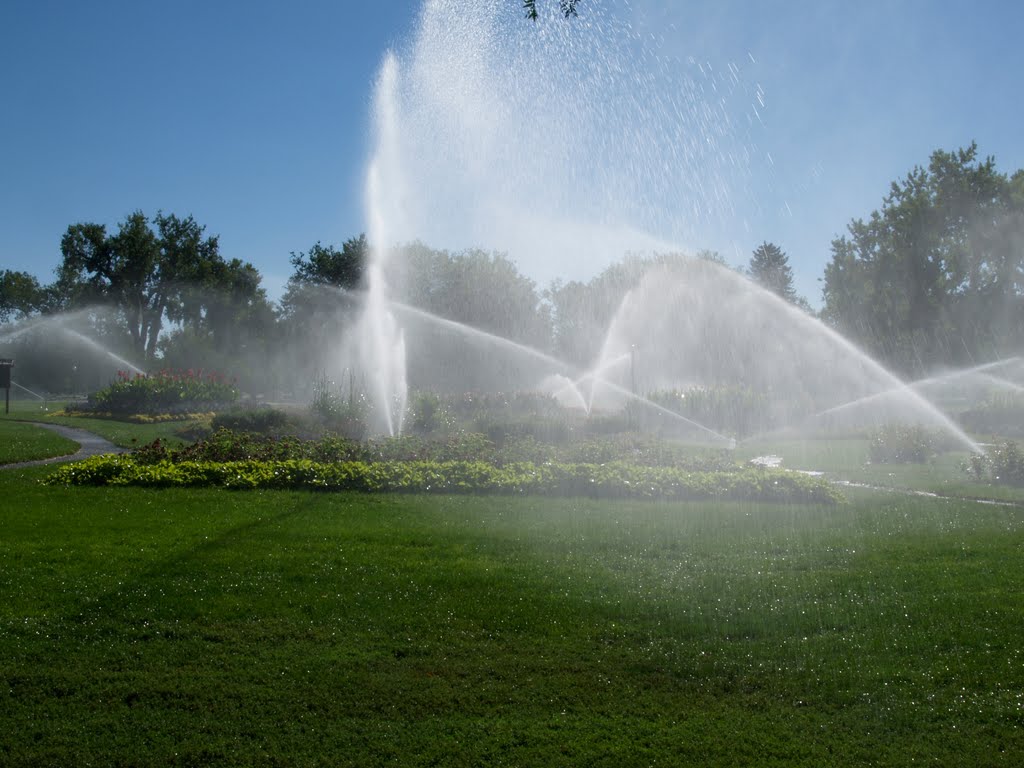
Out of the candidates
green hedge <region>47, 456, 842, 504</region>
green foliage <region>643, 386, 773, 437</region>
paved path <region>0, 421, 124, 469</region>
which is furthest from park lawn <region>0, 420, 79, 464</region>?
green foliage <region>643, 386, 773, 437</region>

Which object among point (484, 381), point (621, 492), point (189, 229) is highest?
point (189, 229)

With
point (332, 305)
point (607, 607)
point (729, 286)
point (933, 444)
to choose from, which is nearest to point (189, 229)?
point (332, 305)

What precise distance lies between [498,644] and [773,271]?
61.0 metres

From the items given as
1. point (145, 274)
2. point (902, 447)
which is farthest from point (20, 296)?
point (902, 447)

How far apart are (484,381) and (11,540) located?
40.0 metres

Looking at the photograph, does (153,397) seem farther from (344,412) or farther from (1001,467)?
(1001,467)

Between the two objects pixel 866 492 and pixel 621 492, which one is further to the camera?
pixel 866 492

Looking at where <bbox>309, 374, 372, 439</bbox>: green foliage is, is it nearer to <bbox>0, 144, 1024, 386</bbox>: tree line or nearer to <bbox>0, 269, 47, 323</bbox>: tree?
<bbox>0, 144, 1024, 386</bbox>: tree line

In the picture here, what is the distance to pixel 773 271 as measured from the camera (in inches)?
2425

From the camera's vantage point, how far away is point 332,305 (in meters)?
47.8

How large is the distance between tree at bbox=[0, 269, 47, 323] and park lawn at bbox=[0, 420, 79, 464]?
51.9m

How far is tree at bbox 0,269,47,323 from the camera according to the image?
6281 cm

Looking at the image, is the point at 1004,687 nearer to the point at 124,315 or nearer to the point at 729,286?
the point at 729,286

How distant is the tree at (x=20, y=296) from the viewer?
2473 inches
